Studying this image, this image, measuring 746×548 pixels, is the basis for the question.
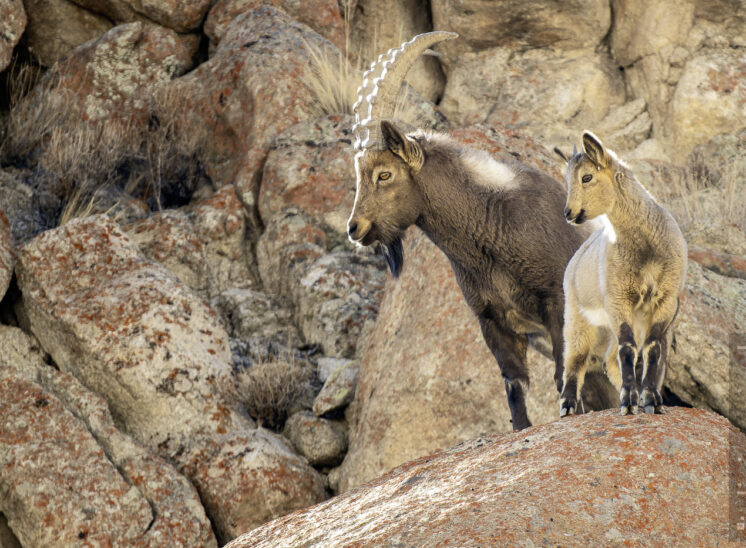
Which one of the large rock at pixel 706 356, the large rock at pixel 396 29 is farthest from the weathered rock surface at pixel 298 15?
the large rock at pixel 706 356

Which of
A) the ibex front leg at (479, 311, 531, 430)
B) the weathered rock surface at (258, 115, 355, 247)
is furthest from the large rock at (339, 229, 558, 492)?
the weathered rock surface at (258, 115, 355, 247)

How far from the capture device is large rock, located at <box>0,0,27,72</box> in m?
10.9

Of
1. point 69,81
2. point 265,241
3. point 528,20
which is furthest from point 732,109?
point 69,81

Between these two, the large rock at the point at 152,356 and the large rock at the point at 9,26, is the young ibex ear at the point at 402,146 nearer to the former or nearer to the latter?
the large rock at the point at 152,356

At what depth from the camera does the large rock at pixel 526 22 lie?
12477 mm

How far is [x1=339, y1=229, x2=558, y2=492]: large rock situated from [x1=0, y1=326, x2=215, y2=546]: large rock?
4.47 ft

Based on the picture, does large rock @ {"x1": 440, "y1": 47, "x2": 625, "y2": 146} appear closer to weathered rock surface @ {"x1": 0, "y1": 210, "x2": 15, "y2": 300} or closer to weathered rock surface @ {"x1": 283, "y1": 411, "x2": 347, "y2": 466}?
weathered rock surface @ {"x1": 283, "y1": 411, "x2": 347, "y2": 466}

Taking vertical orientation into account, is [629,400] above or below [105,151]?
below

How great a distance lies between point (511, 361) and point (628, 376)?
143 centimetres

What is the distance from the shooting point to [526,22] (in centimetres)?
1262

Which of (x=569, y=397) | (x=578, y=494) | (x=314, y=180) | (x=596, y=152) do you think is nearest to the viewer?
(x=578, y=494)

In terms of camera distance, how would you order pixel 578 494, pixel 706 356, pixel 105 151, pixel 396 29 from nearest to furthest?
pixel 578 494 → pixel 706 356 → pixel 105 151 → pixel 396 29

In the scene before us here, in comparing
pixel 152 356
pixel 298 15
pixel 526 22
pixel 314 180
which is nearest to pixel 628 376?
pixel 152 356

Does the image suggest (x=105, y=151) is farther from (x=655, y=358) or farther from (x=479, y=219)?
(x=655, y=358)
